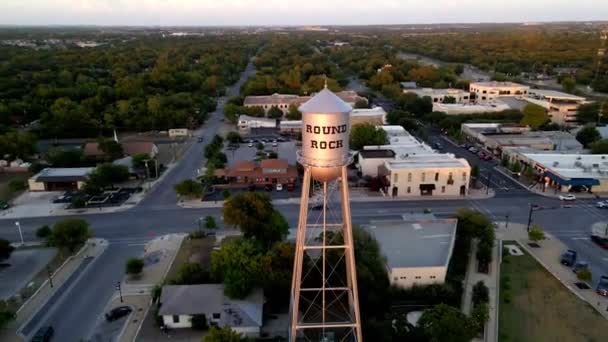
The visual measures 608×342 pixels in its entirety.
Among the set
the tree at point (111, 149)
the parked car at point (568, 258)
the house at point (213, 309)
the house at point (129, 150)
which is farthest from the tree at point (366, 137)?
the house at point (213, 309)

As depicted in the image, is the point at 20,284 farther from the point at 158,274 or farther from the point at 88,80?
the point at 88,80

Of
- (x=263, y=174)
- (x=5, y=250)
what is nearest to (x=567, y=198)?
(x=263, y=174)

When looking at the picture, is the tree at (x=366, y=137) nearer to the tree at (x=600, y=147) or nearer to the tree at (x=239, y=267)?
the tree at (x=600, y=147)

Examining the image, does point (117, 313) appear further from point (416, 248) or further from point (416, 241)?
point (416, 241)

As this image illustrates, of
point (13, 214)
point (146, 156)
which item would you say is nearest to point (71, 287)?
point (13, 214)

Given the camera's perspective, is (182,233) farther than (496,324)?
Yes

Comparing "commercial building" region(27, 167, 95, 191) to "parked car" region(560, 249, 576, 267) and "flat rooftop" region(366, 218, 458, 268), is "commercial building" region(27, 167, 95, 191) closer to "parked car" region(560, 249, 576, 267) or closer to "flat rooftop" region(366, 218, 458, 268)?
"flat rooftop" region(366, 218, 458, 268)

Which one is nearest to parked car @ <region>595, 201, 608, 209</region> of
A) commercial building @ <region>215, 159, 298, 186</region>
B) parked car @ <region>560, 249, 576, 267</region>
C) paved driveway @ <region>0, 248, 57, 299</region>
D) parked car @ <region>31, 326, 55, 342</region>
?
parked car @ <region>560, 249, 576, 267</region>
